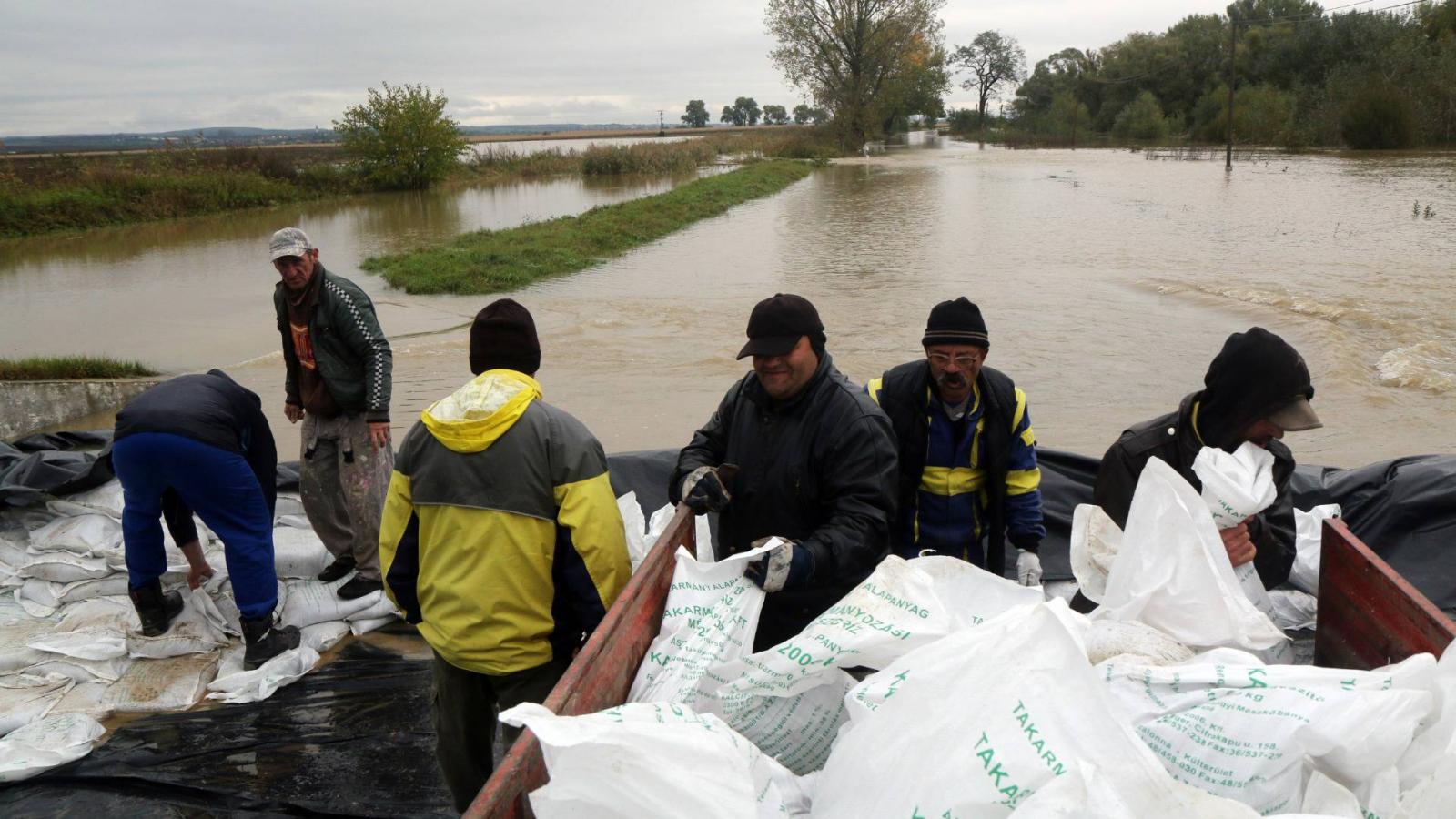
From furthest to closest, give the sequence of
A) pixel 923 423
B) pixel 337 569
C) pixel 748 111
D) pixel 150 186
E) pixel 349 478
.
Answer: pixel 748 111, pixel 150 186, pixel 337 569, pixel 349 478, pixel 923 423

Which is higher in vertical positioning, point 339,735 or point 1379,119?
point 1379,119

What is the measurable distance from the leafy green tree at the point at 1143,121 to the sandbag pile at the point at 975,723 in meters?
63.4

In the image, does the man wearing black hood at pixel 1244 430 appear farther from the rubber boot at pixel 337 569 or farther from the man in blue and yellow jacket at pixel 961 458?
the rubber boot at pixel 337 569

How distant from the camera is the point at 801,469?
2467 mm

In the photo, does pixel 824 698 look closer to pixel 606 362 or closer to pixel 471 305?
pixel 606 362

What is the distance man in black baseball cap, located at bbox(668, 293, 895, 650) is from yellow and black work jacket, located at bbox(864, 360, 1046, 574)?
53 centimetres

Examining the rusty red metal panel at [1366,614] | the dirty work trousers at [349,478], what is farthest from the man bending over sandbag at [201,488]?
the rusty red metal panel at [1366,614]

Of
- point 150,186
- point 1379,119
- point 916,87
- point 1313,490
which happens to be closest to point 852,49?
point 916,87

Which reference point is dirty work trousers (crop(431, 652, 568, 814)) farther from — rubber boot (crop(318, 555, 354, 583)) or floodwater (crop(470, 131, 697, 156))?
floodwater (crop(470, 131, 697, 156))

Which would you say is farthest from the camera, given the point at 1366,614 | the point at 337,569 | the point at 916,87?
the point at 916,87

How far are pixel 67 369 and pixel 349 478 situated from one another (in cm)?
571

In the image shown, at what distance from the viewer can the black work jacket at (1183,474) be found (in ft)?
9.14

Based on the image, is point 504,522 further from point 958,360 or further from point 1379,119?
point 1379,119

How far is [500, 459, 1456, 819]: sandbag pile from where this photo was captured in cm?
134
